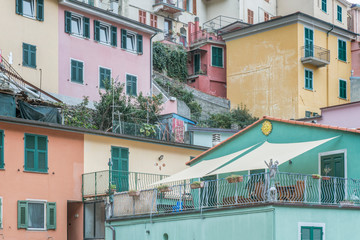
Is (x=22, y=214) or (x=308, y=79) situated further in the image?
(x=308, y=79)

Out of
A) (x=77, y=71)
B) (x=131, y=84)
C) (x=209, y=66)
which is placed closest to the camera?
(x=77, y=71)

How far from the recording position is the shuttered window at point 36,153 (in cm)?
2719

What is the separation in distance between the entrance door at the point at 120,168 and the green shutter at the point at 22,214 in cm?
368

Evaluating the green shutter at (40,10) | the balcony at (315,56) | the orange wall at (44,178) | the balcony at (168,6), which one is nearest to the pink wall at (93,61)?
the green shutter at (40,10)

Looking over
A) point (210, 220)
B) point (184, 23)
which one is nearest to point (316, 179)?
point (210, 220)

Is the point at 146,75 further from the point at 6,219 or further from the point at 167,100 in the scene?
the point at 6,219

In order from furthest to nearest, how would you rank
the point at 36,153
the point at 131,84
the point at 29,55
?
the point at 131,84 < the point at 29,55 < the point at 36,153

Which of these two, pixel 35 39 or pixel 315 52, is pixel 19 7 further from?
pixel 315 52

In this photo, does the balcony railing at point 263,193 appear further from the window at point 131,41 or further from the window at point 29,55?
the window at point 131,41

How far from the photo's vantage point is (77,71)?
3828 cm

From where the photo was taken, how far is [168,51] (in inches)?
2000

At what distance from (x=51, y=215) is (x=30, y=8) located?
12853mm

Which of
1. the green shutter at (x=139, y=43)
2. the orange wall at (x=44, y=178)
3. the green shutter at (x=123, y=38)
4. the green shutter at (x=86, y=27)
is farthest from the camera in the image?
the green shutter at (x=139, y=43)

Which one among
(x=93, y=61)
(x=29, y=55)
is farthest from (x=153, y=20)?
(x=29, y=55)
